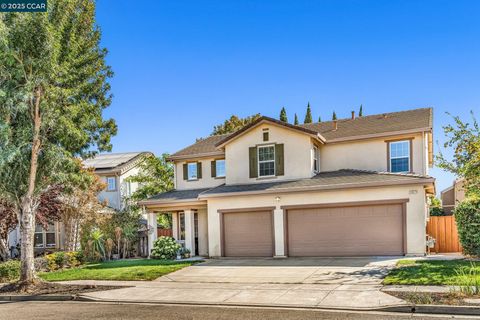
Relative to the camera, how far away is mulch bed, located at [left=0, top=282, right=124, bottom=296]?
1315cm

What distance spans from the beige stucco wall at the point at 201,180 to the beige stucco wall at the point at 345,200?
310cm

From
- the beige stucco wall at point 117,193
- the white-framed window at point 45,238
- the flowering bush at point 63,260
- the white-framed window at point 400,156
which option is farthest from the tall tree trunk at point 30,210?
the white-framed window at point 400,156

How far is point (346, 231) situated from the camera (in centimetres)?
1792

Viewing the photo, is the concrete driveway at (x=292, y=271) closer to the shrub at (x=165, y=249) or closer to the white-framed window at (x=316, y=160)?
the shrub at (x=165, y=249)

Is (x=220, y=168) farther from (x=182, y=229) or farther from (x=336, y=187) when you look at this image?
(x=336, y=187)

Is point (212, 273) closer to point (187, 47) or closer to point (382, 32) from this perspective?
point (187, 47)

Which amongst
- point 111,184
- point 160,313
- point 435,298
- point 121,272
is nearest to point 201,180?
point 111,184

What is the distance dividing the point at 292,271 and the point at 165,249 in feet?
25.9

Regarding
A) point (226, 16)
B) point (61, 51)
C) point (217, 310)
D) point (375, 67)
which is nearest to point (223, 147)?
point (226, 16)

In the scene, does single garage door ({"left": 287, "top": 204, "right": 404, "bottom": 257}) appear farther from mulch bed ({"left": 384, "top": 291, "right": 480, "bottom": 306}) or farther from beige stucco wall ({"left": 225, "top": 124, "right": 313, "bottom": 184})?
mulch bed ({"left": 384, "top": 291, "right": 480, "bottom": 306})

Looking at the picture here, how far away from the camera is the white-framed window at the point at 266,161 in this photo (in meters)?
20.9

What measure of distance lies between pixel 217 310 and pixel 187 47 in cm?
1237

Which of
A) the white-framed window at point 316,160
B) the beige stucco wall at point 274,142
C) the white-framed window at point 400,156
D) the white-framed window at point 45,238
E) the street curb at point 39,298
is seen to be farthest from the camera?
the white-framed window at point 45,238

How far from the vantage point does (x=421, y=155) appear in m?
19.3
